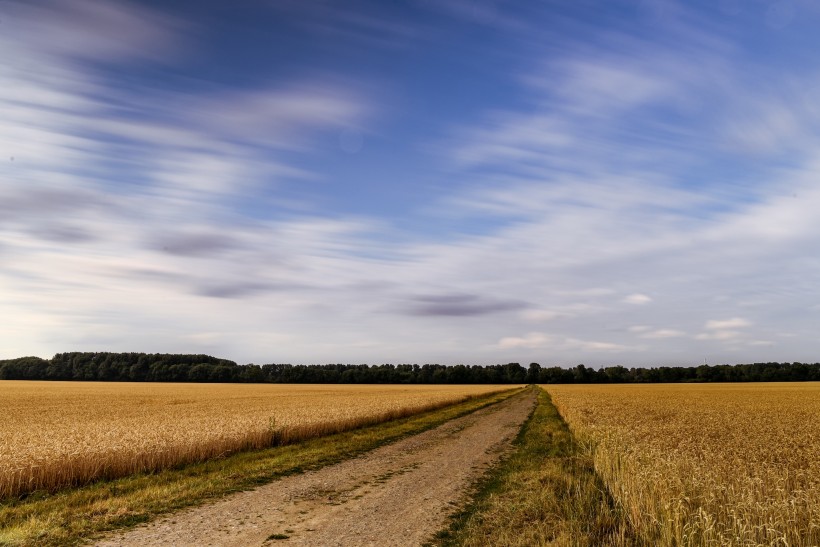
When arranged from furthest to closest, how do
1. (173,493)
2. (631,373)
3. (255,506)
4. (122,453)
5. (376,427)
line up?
(631,373) → (376,427) → (122,453) → (173,493) → (255,506)

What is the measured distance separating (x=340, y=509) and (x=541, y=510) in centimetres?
499

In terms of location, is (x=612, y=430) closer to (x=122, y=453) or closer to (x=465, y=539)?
(x=465, y=539)

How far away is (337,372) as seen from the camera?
171 metres

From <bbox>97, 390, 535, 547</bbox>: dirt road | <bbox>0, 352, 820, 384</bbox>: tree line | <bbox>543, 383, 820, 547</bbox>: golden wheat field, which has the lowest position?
<bbox>0, 352, 820, 384</bbox>: tree line

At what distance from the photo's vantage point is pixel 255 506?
11625mm

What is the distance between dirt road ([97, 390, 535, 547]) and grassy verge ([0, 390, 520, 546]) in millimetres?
798

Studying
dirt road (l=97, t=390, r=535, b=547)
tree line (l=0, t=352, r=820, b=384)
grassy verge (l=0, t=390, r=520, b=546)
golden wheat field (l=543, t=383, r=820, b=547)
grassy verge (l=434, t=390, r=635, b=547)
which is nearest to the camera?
golden wheat field (l=543, t=383, r=820, b=547)

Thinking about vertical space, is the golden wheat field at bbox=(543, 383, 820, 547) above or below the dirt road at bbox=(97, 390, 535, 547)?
above

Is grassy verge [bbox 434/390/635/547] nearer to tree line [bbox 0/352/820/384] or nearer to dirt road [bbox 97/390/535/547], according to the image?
dirt road [bbox 97/390/535/547]

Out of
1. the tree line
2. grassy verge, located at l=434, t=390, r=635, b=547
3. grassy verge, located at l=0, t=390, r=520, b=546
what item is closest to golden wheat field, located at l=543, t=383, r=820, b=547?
grassy verge, located at l=434, t=390, r=635, b=547

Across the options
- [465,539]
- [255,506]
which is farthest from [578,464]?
[255,506]

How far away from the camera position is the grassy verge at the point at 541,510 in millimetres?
9109

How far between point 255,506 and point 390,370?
6558 inches

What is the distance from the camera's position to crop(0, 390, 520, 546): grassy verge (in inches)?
378
